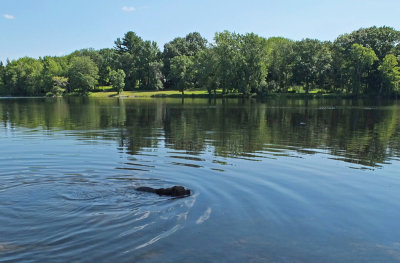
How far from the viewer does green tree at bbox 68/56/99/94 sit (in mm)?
129400

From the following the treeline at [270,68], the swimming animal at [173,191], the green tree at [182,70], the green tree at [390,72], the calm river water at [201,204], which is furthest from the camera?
the green tree at [182,70]

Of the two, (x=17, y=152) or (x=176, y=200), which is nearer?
(x=176, y=200)

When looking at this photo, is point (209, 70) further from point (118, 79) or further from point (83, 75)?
point (83, 75)

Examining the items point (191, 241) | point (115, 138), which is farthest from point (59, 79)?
point (191, 241)

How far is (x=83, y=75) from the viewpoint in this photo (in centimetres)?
12888

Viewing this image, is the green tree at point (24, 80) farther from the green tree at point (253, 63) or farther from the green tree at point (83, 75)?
the green tree at point (253, 63)

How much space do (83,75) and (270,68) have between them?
70042 mm

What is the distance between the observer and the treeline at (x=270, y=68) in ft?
326

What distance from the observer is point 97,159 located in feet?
56.6

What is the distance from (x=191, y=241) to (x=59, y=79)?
137 m

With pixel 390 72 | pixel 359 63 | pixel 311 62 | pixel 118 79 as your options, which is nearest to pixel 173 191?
pixel 390 72

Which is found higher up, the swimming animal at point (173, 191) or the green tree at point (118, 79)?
the green tree at point (118, 79)

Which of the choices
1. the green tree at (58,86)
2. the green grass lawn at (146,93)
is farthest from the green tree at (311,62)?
the green tree at (58,86)

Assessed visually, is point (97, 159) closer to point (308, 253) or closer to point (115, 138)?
point (115, 138)
